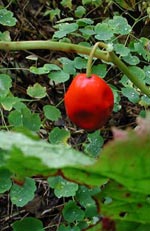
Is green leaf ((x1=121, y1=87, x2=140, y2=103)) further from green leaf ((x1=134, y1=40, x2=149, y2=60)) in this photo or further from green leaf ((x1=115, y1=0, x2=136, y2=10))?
green leaf ((x1=115, y1=0, x2=136, y2=10))

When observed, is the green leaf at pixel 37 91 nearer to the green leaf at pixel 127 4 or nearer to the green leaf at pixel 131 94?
the green leaf at pixel 131 94

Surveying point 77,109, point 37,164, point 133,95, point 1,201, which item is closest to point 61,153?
point 37,164

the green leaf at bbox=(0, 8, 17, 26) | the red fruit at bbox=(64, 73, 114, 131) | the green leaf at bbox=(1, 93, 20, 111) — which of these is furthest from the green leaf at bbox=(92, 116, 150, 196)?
the green leaf at bbox=(0, 8, 17, 26)

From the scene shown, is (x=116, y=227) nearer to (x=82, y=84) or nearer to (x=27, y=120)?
(x=82, y=84)

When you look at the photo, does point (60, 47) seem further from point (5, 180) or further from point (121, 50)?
point (121, 50)

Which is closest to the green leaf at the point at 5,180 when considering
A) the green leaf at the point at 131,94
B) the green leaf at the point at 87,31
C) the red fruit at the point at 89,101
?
the red fruit at the point at 89,101

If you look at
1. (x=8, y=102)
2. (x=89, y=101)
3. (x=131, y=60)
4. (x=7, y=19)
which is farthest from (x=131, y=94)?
(x=89, y=101)

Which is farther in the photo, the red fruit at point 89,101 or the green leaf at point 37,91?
the green leaf at point 37,91
